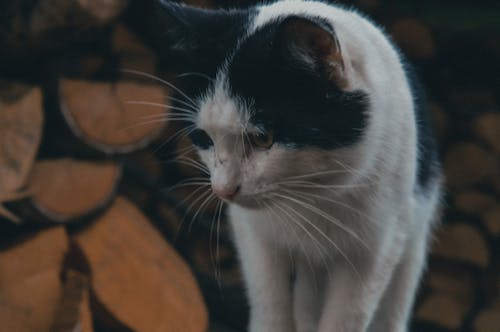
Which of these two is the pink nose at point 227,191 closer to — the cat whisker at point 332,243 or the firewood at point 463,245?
the cat whisker at point 332,243

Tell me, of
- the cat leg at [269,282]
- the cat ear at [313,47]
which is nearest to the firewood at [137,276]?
the cat leg at [269,282]

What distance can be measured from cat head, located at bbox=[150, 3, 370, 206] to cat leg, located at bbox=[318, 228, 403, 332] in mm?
226

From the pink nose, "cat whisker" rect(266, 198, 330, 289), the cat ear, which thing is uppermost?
the cat ear

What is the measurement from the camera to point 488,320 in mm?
2021

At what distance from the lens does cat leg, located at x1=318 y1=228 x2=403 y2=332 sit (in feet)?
4.25

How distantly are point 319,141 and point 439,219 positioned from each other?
811 mm

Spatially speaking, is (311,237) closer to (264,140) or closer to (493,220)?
(264,140)

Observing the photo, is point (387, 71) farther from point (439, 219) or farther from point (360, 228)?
point (439, 219)

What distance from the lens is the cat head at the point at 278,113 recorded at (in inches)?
42.0

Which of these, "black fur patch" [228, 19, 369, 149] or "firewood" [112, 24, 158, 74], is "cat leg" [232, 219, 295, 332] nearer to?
"black fur patch" [228, 19, 369, 149]

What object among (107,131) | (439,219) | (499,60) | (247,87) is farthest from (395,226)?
(499,60)

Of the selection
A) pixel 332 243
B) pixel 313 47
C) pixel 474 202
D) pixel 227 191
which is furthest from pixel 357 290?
pixel 474 202

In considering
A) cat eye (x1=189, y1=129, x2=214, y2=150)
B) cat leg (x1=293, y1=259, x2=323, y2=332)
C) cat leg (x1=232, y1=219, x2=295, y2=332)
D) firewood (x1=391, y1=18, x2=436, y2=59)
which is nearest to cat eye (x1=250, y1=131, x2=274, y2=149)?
cat eye (x1=189, y1=129, x2=214, y2=150)

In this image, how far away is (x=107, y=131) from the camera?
1595 mm
